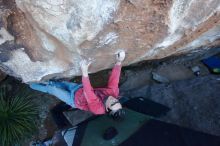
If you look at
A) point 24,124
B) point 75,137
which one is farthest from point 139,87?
point 24,124

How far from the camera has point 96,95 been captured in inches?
203

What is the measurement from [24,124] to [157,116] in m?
2.18

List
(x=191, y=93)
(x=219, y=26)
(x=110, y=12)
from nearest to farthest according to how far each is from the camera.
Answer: (x=110, y=12) < (x=219, y=26) < (x=191, y=93)

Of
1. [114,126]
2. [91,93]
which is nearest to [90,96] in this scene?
[91,93]

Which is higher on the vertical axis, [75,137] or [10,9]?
[10,9]

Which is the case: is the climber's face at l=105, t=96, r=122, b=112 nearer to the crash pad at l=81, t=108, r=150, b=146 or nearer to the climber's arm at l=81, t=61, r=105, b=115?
the climber's arm at l=81, t=61, r=105, b=115

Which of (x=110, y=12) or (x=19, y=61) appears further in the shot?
(x=19, y=61)

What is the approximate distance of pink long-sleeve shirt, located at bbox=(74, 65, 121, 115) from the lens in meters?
4.98

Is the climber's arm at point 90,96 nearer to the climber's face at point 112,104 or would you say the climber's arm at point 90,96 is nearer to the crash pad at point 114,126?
the climber's face at point 112,104

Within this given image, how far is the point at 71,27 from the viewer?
13.1 feet

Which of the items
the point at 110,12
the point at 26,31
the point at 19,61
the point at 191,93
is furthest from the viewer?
the point at 191,93

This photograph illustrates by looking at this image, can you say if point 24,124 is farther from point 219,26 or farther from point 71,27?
point 219,26

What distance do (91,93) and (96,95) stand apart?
0.21 metres

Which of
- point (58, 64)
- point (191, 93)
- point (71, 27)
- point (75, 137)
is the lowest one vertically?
point (75, 137)
